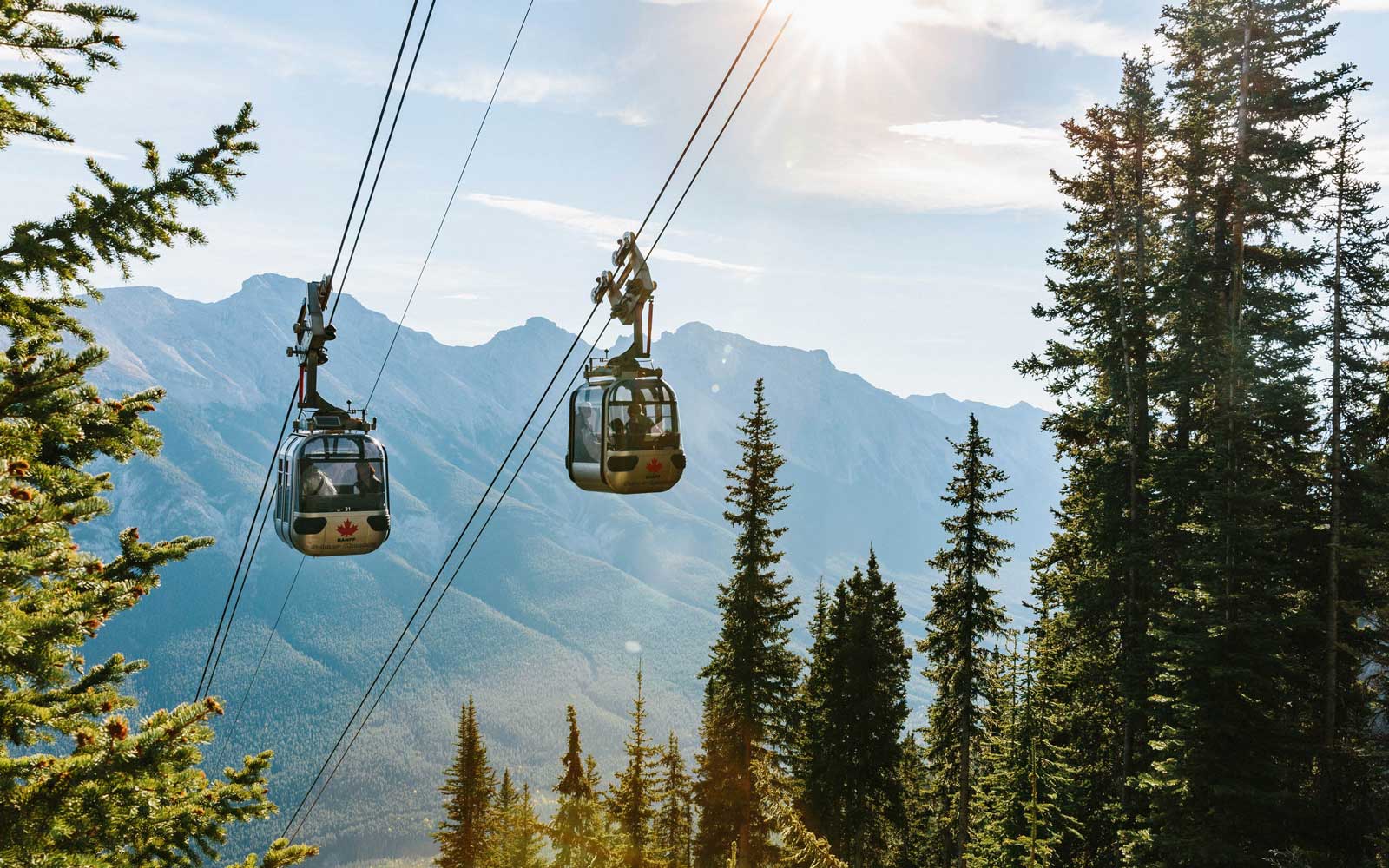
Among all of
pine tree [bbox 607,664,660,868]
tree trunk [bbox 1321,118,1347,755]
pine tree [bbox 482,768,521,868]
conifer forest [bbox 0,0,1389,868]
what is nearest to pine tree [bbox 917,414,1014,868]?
conifer forest [bbox 0,0,1389,868]

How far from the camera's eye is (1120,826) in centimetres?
2469

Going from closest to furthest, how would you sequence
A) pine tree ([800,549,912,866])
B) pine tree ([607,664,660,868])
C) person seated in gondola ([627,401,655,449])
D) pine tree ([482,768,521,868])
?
person seated in gondola ([627,401,655,449]) → pine tree ([482,768,521,868]) → pine tree ([800,549,912,866]) → pine tree ([607,664,660,868])

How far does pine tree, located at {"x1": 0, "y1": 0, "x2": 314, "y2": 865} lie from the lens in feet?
18.6

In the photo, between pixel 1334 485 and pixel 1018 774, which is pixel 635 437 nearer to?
pixel 1018 774

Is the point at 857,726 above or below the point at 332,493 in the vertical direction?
below

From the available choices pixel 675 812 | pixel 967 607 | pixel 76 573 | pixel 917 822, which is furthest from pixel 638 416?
pixel 917 822

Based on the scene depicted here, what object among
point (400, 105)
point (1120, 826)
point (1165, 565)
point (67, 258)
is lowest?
point (1120, 826)

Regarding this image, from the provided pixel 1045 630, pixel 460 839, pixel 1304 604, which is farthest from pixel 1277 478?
pixel 460 839

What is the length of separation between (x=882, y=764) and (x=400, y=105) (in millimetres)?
27460

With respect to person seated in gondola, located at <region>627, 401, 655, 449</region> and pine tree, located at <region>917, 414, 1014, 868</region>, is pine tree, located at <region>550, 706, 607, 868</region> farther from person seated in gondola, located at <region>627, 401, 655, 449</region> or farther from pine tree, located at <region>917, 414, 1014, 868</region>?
pine tree, located at <region>917, 414, 1014, 868</region>

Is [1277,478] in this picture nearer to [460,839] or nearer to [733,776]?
[733,776]

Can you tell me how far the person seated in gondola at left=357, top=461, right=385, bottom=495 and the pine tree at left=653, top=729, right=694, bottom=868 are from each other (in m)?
22.8

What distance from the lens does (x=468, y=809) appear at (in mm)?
37312

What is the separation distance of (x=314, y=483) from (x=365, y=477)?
3.33 ft
